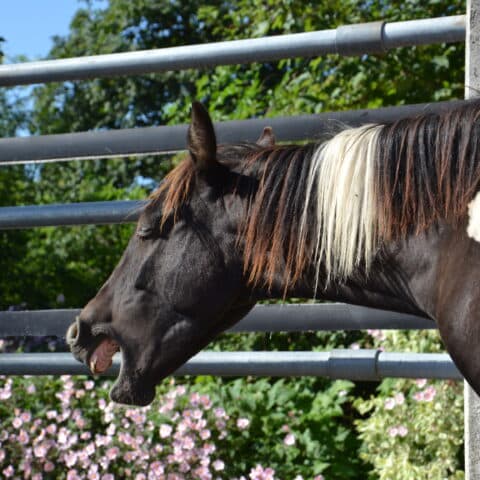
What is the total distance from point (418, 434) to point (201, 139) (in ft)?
8.48

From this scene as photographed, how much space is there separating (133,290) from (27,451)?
2279 millimetres

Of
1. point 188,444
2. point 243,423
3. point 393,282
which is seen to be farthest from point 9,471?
point 393,282

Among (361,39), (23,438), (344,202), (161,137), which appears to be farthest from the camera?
(23,438)

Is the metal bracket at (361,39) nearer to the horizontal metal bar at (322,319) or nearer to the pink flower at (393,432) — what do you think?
the horizontal metal bar at (322,319)

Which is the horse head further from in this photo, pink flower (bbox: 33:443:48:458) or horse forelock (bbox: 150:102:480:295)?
pink flower (bbox: 33:443:48:458)

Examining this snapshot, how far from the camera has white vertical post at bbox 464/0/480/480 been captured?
262 cm

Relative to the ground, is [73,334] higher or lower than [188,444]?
higher

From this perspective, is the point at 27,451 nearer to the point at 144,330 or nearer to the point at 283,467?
the point at 283,467

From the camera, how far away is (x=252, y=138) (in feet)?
9.97

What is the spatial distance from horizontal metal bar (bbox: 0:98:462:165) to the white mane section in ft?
1.93

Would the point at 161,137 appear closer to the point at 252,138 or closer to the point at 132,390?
the point at 252,138

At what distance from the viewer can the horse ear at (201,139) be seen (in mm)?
2250

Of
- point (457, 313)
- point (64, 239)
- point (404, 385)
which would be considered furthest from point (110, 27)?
point (457, 313)

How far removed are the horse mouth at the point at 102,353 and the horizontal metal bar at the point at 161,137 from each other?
859 millimetres
